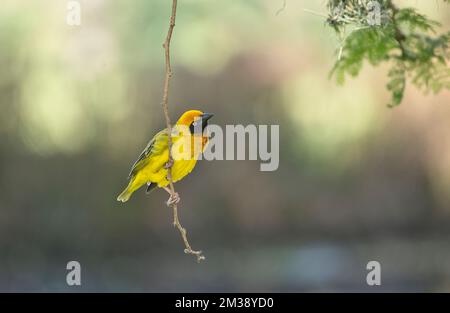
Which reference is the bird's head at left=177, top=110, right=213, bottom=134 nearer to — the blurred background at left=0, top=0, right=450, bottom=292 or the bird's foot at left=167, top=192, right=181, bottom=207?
the bird's foot at left=167, top=192, right=181, bottom=207

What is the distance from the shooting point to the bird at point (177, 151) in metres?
1.34

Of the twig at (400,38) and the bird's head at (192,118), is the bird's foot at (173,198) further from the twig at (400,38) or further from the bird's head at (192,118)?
the twig at (400,38)

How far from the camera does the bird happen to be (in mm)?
1340

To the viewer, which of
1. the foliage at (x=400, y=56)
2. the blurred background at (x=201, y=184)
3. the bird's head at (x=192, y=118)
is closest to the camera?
the foliage at (x=400, y=56)

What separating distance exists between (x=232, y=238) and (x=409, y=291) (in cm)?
114

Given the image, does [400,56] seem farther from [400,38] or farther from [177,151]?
[177,151]

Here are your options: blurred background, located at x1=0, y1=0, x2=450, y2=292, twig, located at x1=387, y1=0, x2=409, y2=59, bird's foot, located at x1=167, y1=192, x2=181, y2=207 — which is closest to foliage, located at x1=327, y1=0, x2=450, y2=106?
twig, located at x1=387, y1=0, x2=409, y2=59

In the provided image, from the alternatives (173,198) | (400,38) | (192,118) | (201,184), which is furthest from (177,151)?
(201,184)

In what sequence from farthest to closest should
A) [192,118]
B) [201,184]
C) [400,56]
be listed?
[201,184]
[192,118]
[400,56]

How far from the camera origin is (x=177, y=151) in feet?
4.53

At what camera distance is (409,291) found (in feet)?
13.2

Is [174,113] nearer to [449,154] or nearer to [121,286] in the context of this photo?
[121,286]

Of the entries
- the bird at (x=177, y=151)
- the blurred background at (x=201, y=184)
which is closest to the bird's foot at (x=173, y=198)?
the bird at (x=177, y=151)

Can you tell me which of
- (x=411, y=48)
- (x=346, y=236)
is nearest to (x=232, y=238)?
(x=346, y=236)
